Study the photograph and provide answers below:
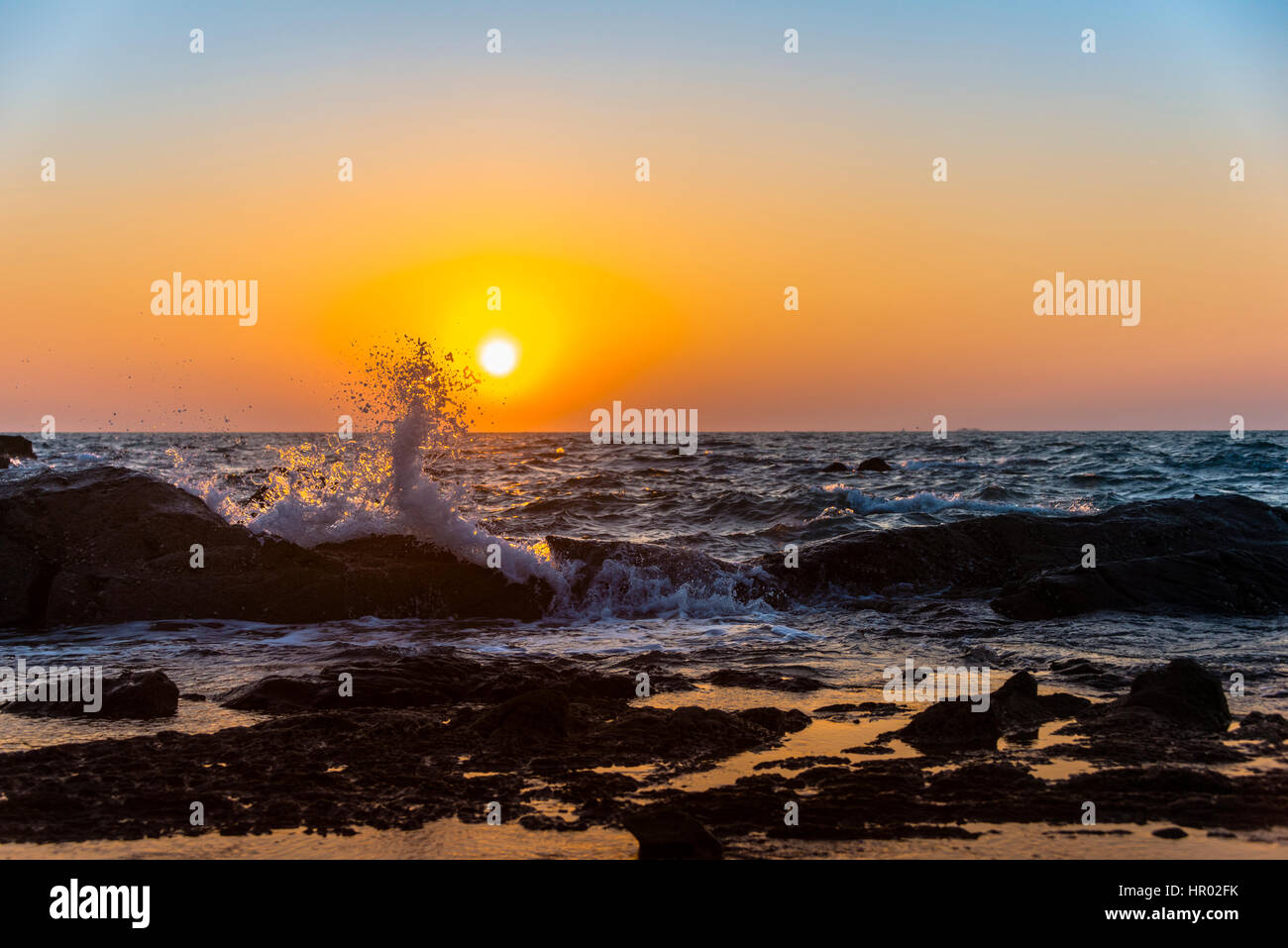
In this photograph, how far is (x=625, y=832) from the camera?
14.0 ft

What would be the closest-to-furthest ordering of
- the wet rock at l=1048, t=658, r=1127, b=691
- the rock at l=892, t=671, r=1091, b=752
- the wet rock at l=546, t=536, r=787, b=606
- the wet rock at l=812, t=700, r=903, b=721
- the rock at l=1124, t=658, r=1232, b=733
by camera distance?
the rock at l=892, t=671, r=1091, b=752 < the rock at l=1124, t=658, r=1232, b=733 < the wet rock at l=812, t=700, r=903, b=721 < the wet rock at l=1048, t=658, r=1127, b=691 < the wet rock at l=546, t=536, r=787, b=606

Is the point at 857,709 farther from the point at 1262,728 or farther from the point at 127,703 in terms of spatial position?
the point at 127,703

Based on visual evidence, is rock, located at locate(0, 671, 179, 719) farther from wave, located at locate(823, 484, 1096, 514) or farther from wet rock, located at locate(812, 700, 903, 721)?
wave, located at locate(823, 484, 1096, 514)

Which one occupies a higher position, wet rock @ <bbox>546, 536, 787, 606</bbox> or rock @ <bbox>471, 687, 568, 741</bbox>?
wet rock @ <bbox>546, 536, 787, 606</bbox>

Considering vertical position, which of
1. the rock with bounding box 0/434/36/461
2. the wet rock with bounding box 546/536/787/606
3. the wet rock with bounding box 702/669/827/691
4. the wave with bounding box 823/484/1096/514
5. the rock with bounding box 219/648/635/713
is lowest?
the wet rock with bounding box 702/669/827/691

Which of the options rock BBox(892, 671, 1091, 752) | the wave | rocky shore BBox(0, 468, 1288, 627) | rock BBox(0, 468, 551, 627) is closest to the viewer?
rock BBox(892, 671, 1091, 752)

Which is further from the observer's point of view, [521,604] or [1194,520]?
[1194,520]

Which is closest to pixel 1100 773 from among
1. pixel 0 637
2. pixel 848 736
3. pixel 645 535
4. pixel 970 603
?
pixel 848 736

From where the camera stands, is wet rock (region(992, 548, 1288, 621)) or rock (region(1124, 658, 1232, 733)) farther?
→ wet rock (region(992, 548, 1288, 621))

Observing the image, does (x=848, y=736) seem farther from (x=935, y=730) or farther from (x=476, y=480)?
(x=476, y=480)

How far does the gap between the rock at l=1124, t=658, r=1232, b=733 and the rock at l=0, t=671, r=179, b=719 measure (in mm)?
6203

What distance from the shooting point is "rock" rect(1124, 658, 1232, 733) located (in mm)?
5863

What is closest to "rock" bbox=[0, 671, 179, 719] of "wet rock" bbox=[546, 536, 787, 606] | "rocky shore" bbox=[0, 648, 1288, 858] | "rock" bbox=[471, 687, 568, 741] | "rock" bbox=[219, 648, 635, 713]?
"rocky shore" bbox=[0, 648, 1288, 858]

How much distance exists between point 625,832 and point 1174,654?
19.8 ft
